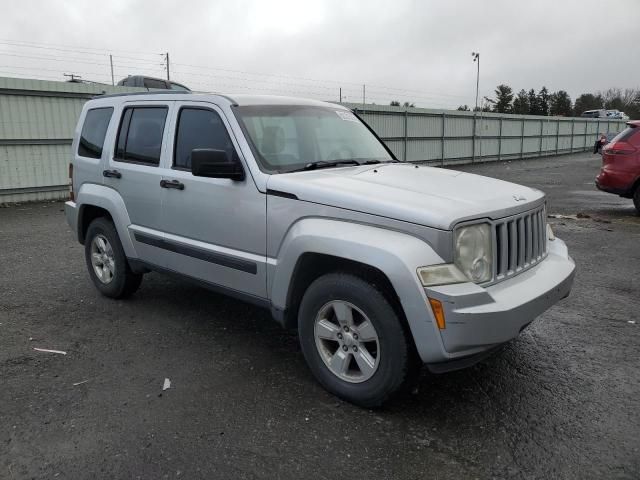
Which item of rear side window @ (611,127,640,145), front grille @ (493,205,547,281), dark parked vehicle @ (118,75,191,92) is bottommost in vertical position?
front grille @ (493,205,547,281)

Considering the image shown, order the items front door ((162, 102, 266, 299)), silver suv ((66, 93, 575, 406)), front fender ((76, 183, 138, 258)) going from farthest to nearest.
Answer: front fender ((76, 183, 138, 258)) < front door ((162, 102, 266, 299)) < silver suv ((66, 93, 575, 406))

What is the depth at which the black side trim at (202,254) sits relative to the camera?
3822 mm

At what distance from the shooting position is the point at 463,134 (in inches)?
974

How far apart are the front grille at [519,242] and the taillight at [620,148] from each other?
7226 mm

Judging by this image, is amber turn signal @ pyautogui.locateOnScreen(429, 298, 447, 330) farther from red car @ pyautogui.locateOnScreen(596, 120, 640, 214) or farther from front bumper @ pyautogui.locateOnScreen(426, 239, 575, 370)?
red car @ pyautogui.locateOnScreen(596, 120, 640, 214)

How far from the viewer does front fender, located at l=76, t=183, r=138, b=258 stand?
16.1 ft

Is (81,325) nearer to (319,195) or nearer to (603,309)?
(319,195)

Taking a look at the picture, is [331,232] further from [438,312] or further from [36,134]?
[36,134]

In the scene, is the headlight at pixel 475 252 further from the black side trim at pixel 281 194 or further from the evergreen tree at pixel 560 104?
the evergreen tree at pixel 560 104

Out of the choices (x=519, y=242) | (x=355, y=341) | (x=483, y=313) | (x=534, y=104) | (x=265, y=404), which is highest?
(x=534, y=104)

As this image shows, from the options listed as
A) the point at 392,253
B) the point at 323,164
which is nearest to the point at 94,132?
the point at 323,164

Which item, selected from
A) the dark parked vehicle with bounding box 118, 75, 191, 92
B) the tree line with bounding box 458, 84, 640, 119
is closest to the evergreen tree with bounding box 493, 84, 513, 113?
the tree line with bounding box 458, 84, 640, 119

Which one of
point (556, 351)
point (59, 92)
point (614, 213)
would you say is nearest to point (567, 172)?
point (614, 213)

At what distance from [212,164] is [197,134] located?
77 cm
